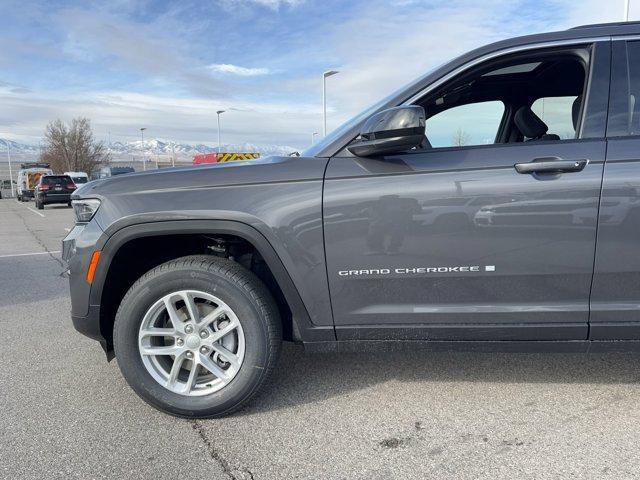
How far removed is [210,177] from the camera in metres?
2.56

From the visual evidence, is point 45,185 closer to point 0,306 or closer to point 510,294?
point 0,306

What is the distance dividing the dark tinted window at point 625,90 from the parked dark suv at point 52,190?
Answer: 80.6 feet

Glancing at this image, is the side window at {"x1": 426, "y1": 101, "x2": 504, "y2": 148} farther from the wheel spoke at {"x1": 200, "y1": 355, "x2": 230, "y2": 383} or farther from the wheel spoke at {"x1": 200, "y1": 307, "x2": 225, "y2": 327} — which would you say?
the wheel spoke at {"x1": 200, "y1": 355, "x2": 230, "y2": 383}

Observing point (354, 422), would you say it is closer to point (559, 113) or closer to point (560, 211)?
point (560, 211)

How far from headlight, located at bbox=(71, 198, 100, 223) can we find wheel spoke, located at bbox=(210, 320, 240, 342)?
36.4 inches

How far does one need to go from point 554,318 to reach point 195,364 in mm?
1858

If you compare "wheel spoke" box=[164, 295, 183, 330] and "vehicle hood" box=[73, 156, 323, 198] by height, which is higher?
"vehicle hood" box=[73, 156, 323, 198]

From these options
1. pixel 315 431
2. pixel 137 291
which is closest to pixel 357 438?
pixel 315 431

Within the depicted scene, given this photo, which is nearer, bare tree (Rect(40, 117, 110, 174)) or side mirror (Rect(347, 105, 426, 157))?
side mirror (Rect(347, 105, 426, 157))

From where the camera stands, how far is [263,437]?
250 cm

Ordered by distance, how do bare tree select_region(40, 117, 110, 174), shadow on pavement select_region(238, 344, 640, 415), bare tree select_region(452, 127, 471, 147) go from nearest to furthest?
bare tree select_region(452, 127, 471, 147) < shadow on pavement select_region(238, 344, 640, 415) < bare tree select_region(40, 117, 110, 174)

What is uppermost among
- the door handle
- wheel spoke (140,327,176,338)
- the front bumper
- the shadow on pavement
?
the door handle

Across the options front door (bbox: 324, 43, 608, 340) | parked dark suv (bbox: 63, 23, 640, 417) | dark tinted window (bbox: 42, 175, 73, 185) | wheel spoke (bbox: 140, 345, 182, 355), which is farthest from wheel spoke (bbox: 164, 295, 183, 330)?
dark tinted window (bbox: 42, 175, 73, 185)

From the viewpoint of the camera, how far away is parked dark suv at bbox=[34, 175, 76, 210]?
912 inches
